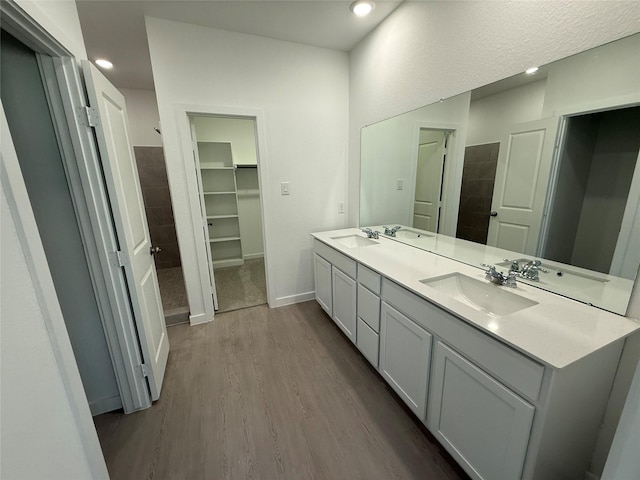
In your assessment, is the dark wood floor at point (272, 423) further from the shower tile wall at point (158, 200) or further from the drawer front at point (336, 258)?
the shower tile wall at point (158, 200)

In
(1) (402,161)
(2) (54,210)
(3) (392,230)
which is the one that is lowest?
(3) (392,230)

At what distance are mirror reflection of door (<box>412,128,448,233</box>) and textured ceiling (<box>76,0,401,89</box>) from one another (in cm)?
106

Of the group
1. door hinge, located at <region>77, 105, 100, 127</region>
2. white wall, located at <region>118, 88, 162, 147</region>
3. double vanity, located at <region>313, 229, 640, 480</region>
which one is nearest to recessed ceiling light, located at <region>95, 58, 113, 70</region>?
white wall, located at <region>118, 88, 162, 147</region>

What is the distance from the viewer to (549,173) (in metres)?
1.25

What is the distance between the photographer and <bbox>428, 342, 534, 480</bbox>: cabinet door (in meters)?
0.92

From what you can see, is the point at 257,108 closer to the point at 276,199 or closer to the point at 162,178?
the point at 276,199

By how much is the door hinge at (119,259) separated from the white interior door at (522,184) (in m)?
2.12

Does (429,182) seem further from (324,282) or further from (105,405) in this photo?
(105,405)

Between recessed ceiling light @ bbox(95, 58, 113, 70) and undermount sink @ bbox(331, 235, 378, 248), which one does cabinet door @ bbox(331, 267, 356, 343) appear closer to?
undermount sink @ bbox(331, 235, 378, 248)

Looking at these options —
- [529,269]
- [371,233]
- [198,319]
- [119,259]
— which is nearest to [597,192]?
[529,269]

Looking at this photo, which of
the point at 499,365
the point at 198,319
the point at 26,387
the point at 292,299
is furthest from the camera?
the point at 292,299

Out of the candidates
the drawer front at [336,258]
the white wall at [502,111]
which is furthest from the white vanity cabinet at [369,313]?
the white wall at [502,111]

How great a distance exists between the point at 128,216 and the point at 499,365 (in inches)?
77.3

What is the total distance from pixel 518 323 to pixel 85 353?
223 centimetres
